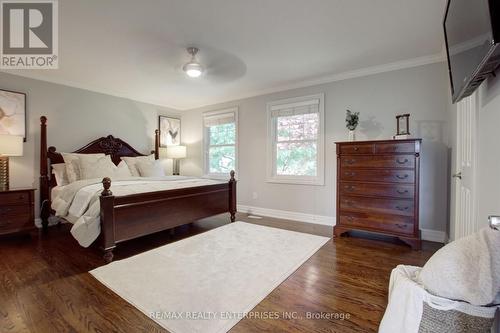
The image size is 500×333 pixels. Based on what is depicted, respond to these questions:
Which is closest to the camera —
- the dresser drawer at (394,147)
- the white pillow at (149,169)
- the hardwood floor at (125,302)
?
the hardwood floor at (125,302)

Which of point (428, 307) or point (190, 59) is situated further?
point (190, 59)

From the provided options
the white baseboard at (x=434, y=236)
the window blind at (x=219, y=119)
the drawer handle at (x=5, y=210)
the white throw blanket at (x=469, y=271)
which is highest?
the window blind at (x=219, y=119)

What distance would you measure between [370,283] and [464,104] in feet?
5.52

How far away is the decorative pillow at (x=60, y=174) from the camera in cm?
349

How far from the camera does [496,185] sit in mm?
1073

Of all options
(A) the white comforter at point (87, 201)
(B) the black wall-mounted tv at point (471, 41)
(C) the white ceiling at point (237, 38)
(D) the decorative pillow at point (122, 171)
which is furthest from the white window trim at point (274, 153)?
(D) the decorative pillow at point (122, 171)

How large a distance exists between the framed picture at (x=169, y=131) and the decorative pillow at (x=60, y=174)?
2.04 metres

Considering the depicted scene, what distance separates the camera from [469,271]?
77cm

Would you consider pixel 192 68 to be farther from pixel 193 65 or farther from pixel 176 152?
pixel 176 152

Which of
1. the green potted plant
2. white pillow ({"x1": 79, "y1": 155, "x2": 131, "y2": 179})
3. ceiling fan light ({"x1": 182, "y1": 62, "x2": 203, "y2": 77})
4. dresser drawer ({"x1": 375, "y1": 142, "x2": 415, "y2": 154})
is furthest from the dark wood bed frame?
dresser drawer ({"x1": 375, "y1": 142, "x2": 415, "y2": 154})

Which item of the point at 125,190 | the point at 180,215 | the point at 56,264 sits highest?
the point at 125,190

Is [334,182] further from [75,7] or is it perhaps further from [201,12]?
[75,7]

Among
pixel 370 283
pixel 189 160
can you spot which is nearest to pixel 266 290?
pixel 370 283

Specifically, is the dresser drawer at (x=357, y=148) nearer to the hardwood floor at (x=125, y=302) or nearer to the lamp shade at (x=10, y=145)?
the hardwood floor at (x=125, y=302)
